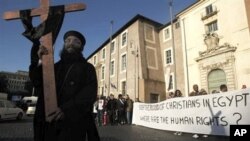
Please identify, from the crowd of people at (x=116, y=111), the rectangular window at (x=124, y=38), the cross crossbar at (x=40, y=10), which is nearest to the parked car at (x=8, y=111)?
the crowd of people at (x=116, y=111)

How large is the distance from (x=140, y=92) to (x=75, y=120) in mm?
25780

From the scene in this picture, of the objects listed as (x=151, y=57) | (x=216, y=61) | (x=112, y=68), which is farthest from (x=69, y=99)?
(x=112, y=68)

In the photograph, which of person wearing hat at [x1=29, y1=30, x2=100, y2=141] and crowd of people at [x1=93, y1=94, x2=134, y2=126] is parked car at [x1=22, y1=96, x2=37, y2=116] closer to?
crowd of people at [x1=93, y1=94, x2=134, y2=126]

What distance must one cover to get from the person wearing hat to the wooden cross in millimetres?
62

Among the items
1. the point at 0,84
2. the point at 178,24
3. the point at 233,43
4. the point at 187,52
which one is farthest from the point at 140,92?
the point at 0,84

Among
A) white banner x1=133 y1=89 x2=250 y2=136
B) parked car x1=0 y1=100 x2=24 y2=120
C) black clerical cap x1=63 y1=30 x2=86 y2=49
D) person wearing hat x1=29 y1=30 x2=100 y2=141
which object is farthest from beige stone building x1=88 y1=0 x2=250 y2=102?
person wearing hat x1=29 y1=30 x2=100 y2=141

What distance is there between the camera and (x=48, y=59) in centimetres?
254

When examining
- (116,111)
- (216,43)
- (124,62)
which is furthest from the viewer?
(124,62)

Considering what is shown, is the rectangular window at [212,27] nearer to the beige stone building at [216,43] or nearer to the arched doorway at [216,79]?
the beige stone building at [216,43]

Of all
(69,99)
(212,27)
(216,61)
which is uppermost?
(212,27)

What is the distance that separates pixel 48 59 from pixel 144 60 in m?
26.7

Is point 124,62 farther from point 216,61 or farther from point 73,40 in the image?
point 73,40

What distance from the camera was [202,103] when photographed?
30.8 ft

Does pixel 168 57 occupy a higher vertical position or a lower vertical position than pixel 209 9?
lower
